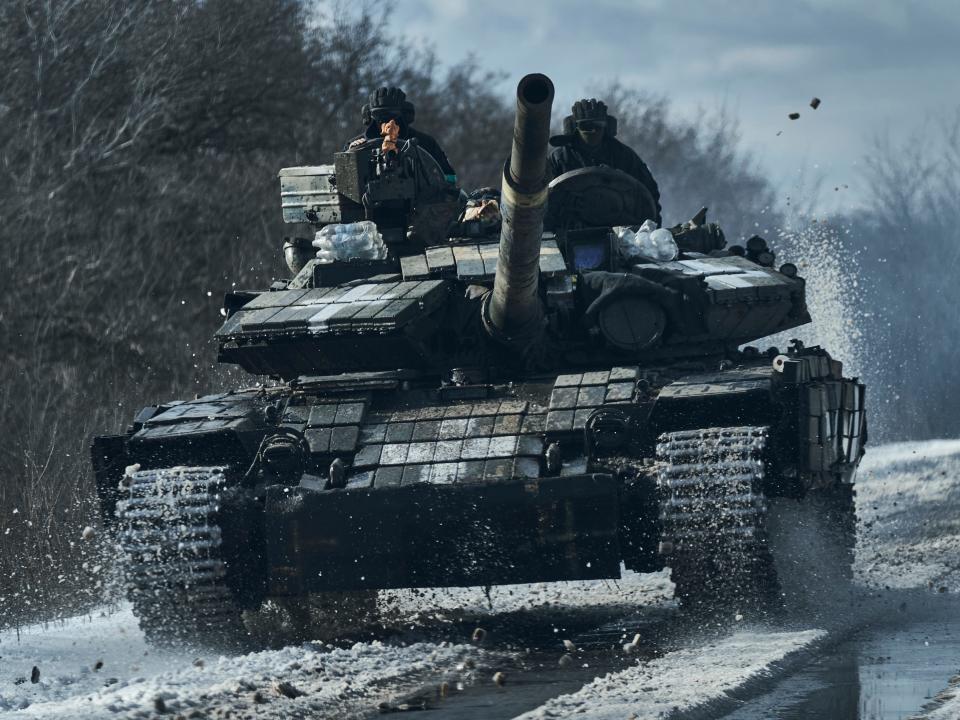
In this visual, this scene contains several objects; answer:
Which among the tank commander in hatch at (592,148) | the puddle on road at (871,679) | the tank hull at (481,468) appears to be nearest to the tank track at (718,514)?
the tank hull at (481,468)

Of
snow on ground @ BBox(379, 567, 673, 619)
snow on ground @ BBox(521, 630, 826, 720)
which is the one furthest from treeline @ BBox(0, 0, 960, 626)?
snow on ground @ BBox(521, 630, 826, 720)

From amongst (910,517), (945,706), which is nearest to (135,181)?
(910,517)

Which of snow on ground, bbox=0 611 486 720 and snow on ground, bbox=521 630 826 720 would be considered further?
snow on ground, bbox=0 611 486 720

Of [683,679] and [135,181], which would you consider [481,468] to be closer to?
[683,679]

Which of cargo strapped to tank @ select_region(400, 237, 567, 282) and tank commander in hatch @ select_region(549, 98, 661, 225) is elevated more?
tank commander in hatch @ select_region(549, 98, 661, 225)

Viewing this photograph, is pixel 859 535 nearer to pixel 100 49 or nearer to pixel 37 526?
pixel 37 526

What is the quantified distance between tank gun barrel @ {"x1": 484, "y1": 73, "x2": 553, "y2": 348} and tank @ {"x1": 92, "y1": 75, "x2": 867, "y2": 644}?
0.01m

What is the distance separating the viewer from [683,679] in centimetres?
923

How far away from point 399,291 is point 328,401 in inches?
31.4

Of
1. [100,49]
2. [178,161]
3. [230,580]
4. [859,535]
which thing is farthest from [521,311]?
[178,161]

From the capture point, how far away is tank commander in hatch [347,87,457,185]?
14.0m

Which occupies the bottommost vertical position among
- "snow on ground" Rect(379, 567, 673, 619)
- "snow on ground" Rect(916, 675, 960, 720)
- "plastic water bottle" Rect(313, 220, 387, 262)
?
"snow on ground" Rect(916, 675, 960, 720)

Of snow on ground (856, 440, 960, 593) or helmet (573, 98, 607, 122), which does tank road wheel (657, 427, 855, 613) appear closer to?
snow on ground (856, 440, 960, 593)

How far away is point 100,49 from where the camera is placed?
1062 inches
